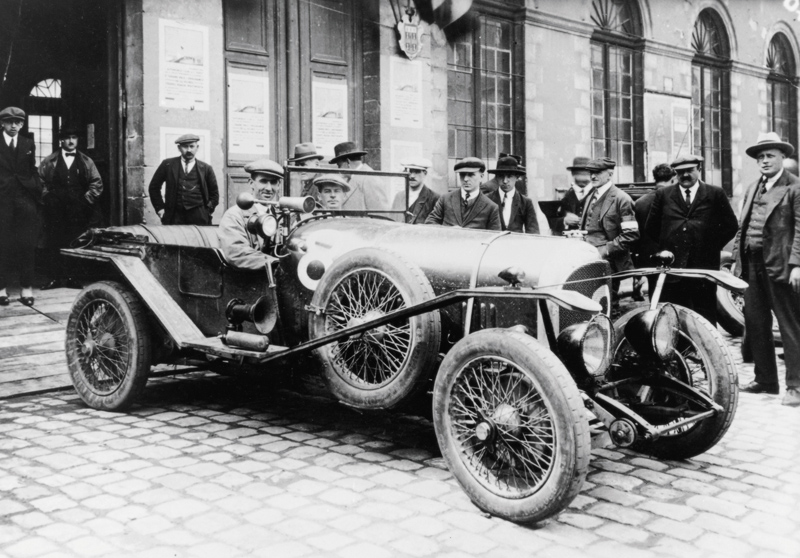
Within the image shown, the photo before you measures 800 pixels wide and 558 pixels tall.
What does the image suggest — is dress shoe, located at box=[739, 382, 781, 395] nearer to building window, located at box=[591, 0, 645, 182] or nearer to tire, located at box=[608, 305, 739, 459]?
tire, located at box=[608, 305, 739, 459]

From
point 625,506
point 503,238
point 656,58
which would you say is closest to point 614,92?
point 656,58

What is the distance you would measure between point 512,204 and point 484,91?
16.0 feet

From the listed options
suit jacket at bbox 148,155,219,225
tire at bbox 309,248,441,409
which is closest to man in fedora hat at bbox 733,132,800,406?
tire at bbox 309,248,441,409

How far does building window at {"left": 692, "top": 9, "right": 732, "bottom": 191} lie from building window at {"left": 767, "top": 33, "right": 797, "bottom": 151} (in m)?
2.01

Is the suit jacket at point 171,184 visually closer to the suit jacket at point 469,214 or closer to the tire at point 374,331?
the suit jacket at point 469,214

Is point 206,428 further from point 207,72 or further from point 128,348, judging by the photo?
point 207,72

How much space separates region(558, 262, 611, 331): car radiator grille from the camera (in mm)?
3988

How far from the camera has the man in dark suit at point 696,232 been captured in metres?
6.65

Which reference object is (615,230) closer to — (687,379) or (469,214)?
(469,214)

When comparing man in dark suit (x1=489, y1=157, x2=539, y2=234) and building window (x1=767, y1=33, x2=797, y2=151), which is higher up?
building window (x1=767, y1=33, x2=797, y2=151)

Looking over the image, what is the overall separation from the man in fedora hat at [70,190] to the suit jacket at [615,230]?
5184 mm

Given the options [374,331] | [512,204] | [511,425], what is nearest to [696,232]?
[512,204]

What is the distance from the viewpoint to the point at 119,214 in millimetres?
8109

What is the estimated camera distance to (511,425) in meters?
3.40
